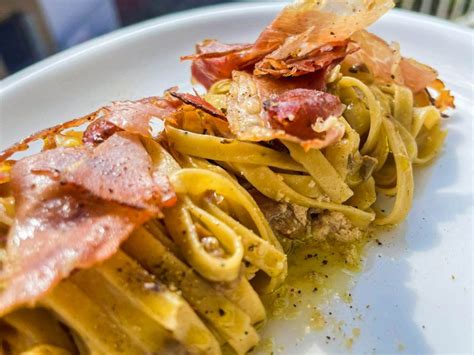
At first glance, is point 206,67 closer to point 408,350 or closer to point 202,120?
point 202,120

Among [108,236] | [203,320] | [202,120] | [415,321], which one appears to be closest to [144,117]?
[202,120]

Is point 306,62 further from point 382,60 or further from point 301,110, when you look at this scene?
point 382,60

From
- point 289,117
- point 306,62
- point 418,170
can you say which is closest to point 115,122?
point 289,117

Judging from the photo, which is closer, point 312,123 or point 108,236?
point 108,236

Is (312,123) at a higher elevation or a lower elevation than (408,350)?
higher

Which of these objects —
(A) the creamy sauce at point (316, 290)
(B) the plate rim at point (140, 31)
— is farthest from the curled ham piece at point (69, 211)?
(B) the plate rim at point (140, 31)

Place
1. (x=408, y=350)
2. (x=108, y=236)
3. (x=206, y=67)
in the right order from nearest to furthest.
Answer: (x=108, y=236) < (x=408, y=350) < (x=206, y=67)

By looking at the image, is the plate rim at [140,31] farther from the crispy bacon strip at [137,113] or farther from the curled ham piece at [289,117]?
the curled ham piece at [289,117]
